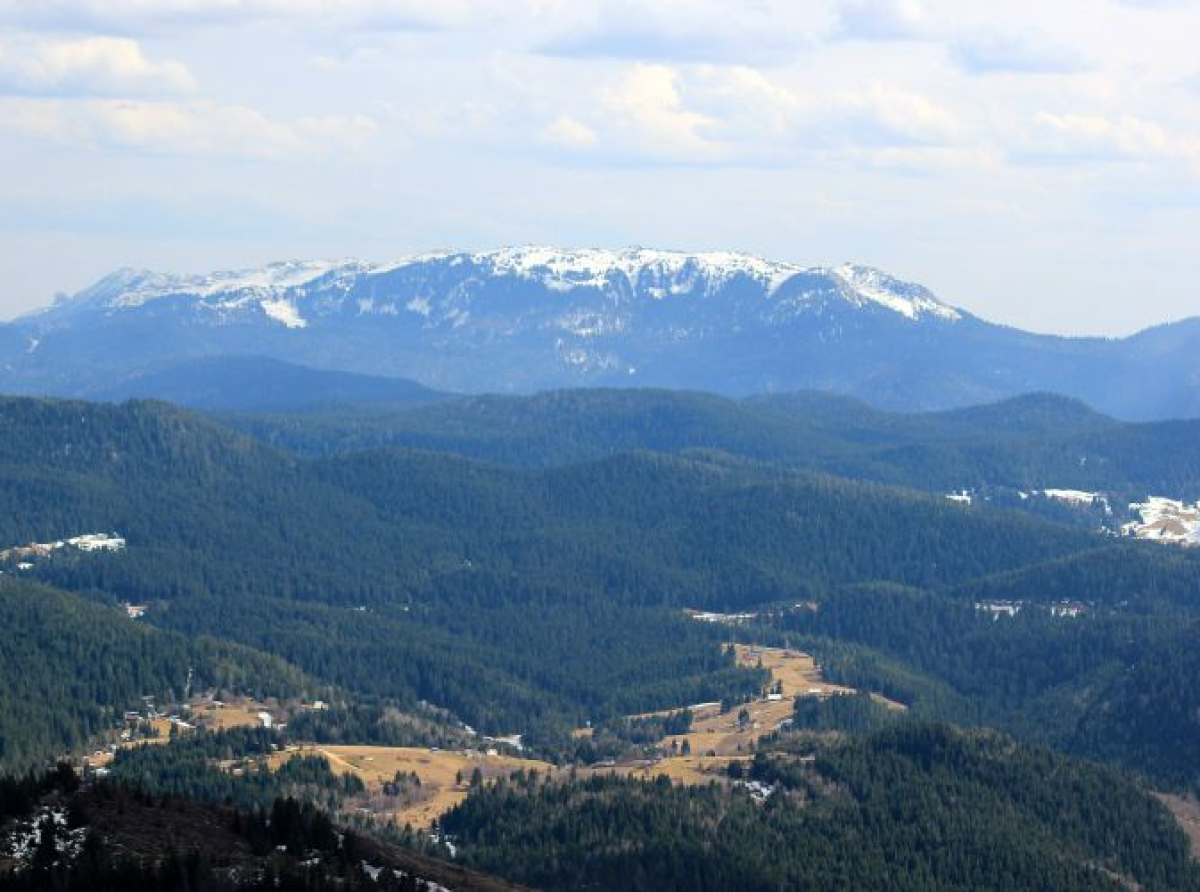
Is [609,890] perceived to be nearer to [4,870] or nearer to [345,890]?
[345,890]

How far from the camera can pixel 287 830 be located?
486ft

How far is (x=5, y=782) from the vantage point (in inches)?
5659

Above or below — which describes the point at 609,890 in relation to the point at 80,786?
below

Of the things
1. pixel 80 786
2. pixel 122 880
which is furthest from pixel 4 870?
pixel 80 786

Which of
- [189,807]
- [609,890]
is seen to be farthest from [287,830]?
[609,890]

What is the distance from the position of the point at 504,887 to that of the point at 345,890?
28.2 metres

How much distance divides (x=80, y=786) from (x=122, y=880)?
1791cm

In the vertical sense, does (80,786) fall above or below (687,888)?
above

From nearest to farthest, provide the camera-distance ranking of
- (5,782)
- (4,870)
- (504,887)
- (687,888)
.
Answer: (4,870) < (5,782) < (504,887) < (687,888)

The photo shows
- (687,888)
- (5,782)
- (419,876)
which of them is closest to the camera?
(5,782)

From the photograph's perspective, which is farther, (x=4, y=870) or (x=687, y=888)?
(x=687, y=888)

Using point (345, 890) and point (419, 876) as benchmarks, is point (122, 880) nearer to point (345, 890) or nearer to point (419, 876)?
point (345, 890)

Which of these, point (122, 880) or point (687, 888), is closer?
point (122, 880)


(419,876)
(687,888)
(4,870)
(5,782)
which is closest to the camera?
(4,870)
